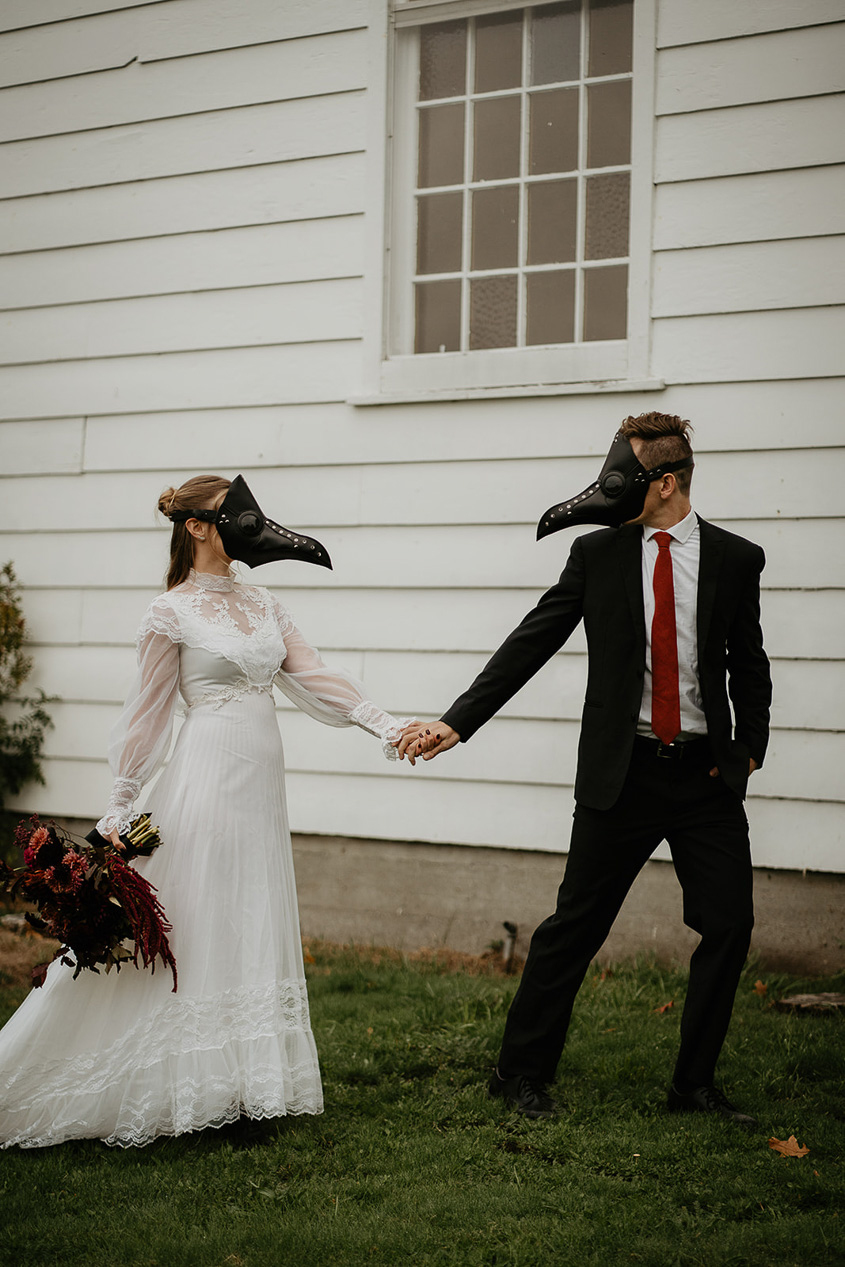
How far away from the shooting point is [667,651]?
3879 millimetres

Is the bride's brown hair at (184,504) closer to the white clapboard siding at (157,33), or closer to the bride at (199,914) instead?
the bride at (199,914)

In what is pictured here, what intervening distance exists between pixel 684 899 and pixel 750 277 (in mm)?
3014

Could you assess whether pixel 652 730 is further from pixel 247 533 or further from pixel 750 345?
pixel 750 345

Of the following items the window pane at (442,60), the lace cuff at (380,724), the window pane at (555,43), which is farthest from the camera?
the window pane at (442,60)

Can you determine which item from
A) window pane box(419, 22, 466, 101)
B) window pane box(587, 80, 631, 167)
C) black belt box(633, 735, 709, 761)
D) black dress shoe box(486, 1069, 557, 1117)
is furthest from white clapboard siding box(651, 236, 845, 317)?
black dress shoe box(486, 1069, 557, 1117)

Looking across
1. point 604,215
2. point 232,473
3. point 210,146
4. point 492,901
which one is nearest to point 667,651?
point 492,901

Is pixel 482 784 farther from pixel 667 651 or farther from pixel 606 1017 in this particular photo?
pixel 667 651

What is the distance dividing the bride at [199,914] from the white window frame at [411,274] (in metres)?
2.14

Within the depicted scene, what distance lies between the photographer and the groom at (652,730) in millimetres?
3836

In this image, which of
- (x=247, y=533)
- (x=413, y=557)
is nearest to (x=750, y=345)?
(x=413, y=557)

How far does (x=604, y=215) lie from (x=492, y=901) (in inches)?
139

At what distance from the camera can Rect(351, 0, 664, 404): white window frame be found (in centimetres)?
554

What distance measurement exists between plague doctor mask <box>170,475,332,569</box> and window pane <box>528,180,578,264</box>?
105 inches

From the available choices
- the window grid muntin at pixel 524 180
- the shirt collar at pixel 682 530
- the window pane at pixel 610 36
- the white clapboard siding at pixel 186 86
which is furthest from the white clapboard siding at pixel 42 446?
the shirt collar at pixel 682 530
